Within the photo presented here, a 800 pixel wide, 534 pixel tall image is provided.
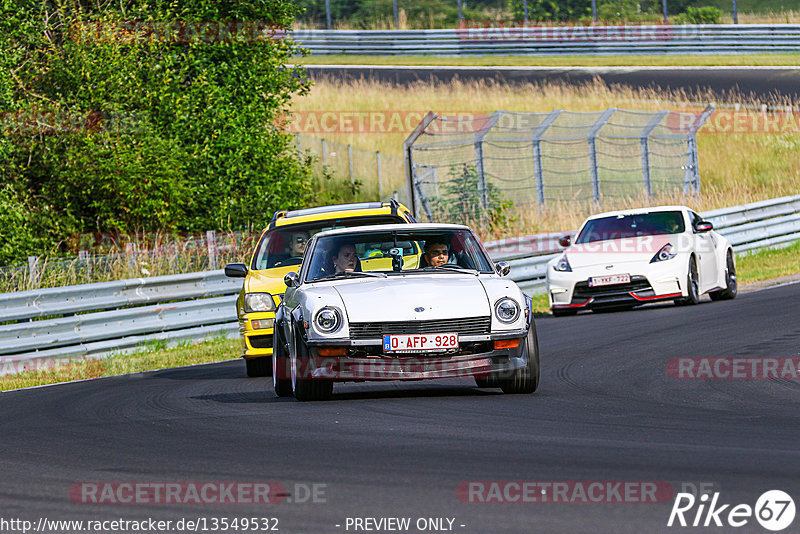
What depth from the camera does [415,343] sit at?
30.3 ft

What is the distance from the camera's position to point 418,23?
166ft

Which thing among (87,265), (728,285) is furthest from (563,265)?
(87,265)

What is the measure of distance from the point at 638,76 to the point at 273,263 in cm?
3177

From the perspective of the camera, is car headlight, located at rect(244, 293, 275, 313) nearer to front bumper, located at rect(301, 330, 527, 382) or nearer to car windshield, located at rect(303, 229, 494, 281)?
car windshield, located at rect(303, 229, 494, 281)

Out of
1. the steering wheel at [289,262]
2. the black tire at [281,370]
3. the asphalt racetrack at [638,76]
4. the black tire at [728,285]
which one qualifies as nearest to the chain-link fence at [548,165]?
the asphalt racetrack at [638,76]

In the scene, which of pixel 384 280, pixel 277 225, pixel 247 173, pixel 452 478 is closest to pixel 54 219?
pixel 247 173

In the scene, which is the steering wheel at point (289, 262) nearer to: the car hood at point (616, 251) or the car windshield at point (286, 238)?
the car windshield at point (286, 238)

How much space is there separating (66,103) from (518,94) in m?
20.2

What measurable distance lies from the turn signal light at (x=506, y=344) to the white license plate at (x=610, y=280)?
339 inches

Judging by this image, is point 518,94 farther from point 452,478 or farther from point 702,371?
point 452,478

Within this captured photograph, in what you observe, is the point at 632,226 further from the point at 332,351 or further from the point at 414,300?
the point at 332,351

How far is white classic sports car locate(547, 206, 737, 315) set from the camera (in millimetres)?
17812

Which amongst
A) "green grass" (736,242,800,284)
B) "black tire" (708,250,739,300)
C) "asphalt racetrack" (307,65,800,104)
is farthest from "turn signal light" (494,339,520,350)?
"asphalt racetrack" (307,65,800,104)

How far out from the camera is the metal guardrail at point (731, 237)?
2142 centimetres
